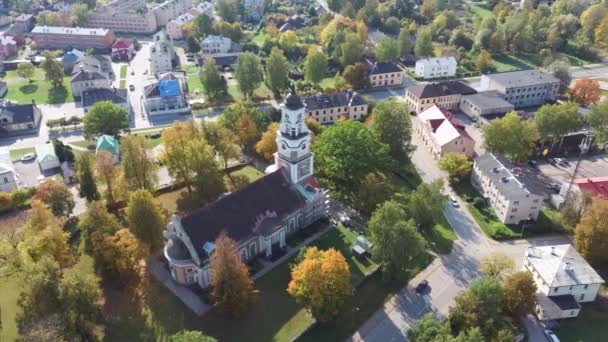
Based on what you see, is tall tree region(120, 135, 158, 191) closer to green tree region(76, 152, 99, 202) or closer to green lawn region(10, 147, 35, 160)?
green tree region(76, 152, 99, 202)

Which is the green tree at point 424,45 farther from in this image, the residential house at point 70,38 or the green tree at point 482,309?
the green tree at point 482,309

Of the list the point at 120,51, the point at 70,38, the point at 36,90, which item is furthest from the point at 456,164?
the point at 70,38

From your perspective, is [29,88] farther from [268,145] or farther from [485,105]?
[485,105]

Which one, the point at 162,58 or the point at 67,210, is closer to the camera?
the point at 67,210

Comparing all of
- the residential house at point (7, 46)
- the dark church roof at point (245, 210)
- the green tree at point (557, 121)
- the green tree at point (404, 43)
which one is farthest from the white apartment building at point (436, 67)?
the residential house at point (7, 46)

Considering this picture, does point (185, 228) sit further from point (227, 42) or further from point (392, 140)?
point (227, 42)

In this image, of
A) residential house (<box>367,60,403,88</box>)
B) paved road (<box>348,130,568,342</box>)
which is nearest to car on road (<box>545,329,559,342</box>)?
paved road (<box>348,130,568,342</box>)

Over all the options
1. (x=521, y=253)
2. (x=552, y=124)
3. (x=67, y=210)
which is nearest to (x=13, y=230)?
(x=67, y=210)
